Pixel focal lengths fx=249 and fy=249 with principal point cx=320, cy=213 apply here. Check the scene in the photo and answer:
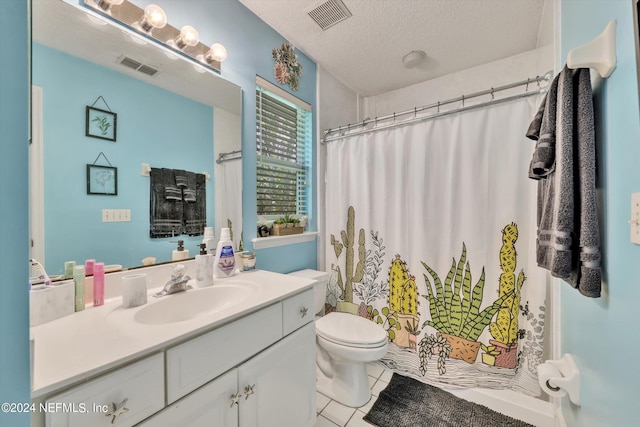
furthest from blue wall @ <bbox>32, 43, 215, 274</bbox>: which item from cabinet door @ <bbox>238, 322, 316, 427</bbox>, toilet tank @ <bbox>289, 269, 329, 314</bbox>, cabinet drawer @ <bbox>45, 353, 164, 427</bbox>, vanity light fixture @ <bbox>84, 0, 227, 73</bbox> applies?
toilet tank @ <bbox>289, 269, 329, 314</bbox>

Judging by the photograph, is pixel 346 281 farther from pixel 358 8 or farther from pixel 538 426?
pixel 358 8

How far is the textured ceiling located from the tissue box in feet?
5.69

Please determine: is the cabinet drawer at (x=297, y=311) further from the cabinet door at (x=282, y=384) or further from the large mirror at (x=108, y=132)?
the large mirror at (x=108, y=132)

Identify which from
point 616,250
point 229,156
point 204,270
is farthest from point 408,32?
point 204,270

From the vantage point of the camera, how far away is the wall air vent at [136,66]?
1.05 meters

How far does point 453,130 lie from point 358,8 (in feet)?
3.16

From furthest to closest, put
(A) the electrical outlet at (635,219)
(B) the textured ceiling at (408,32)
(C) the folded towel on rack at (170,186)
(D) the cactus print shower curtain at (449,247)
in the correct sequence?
(B) the textured ceiling at (408,32)
(D) the cactus print shower curtain at (449,247)
(C) the folded towel on rack at (170,186)
(A) the electrical outlet at (635,219)

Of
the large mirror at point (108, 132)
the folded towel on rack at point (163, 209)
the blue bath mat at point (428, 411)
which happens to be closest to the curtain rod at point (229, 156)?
the large mirror at point (108, 132)

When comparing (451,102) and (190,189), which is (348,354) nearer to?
(190,189)

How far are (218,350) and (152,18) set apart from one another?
1406 millimetres

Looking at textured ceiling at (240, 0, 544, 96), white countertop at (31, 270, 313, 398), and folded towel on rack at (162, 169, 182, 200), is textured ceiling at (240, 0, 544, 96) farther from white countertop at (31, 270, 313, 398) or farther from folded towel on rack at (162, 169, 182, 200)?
white countertop at (31, 270, 313, 398)

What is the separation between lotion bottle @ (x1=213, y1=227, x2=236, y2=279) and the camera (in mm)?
1317

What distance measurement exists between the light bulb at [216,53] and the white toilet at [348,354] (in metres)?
1.40

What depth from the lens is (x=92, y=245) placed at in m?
0.97
